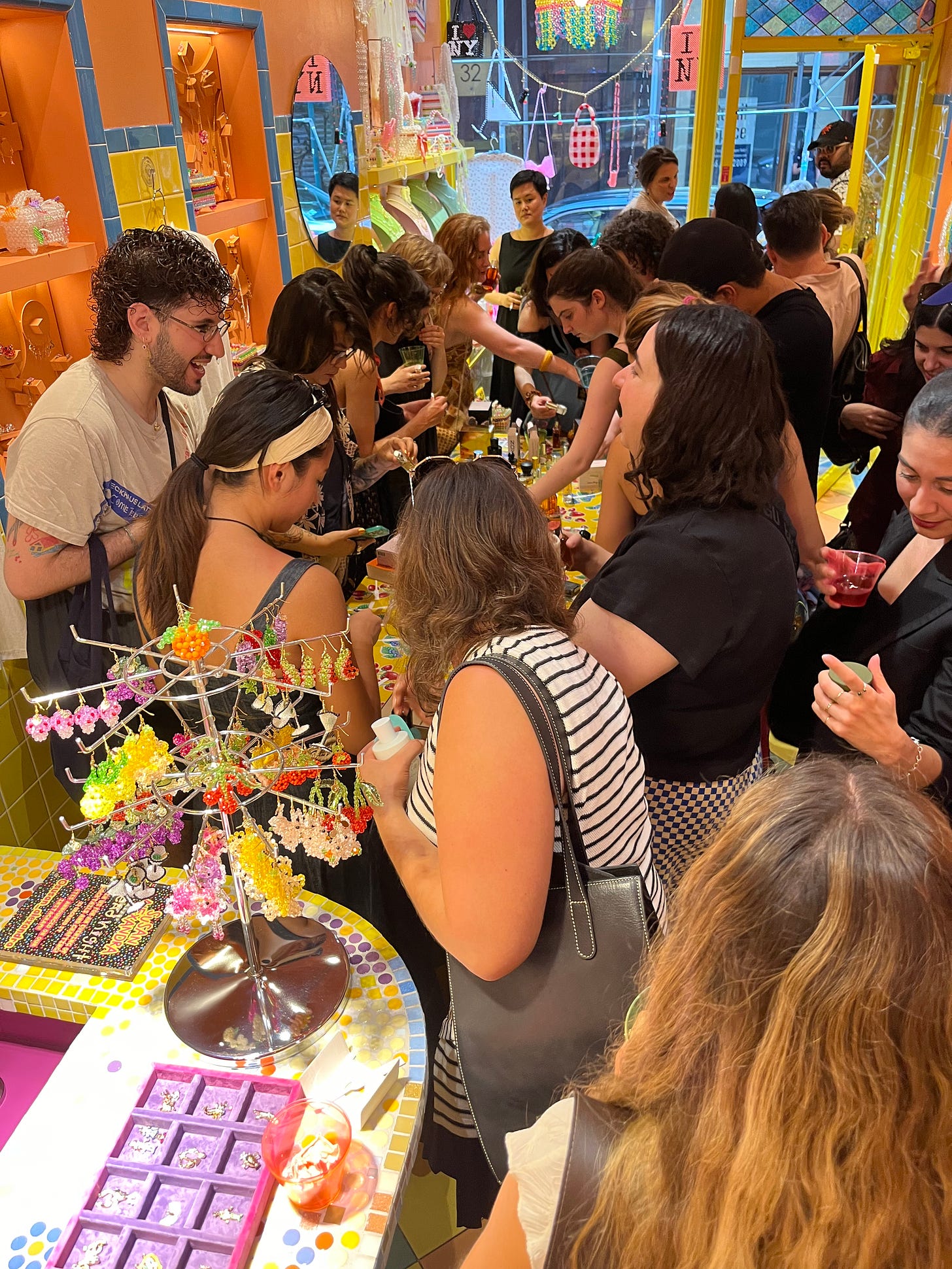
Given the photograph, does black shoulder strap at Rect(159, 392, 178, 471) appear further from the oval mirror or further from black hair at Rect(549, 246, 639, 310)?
the oval mirror

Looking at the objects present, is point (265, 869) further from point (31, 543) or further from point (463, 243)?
point (463, 243)

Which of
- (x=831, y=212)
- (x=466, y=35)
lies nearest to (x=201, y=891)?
(x=831, y=212)

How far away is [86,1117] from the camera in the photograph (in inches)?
56.6

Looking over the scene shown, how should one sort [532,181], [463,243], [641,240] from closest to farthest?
[641,240] → [463,243] → [532,181]

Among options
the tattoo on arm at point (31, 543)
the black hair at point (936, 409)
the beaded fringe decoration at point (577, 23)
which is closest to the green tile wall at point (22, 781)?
the tattoo on arm at point (31, 543)

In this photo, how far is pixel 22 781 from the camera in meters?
2.59

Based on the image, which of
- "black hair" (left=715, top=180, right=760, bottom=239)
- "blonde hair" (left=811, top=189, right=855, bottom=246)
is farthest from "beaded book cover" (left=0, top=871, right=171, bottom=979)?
"blonde hair" (left=811, top=189, right=855, bottom=246)

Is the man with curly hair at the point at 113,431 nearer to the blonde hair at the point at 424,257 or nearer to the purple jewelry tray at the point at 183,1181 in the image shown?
the purple jewelry tray at the point at 183,1181

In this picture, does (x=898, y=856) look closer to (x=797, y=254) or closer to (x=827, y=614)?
(x=827, y=614)

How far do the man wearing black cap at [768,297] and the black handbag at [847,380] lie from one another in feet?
2.28

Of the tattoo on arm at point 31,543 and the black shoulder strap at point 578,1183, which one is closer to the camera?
the black shoulder strap at point 578,1183

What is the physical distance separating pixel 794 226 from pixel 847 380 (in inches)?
27.5

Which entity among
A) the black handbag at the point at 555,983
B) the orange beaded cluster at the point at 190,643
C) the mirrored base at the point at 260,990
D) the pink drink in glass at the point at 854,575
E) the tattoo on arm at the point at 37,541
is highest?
the orange beaded cluster at the point at 190,643

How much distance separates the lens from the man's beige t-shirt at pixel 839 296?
3.80 m
